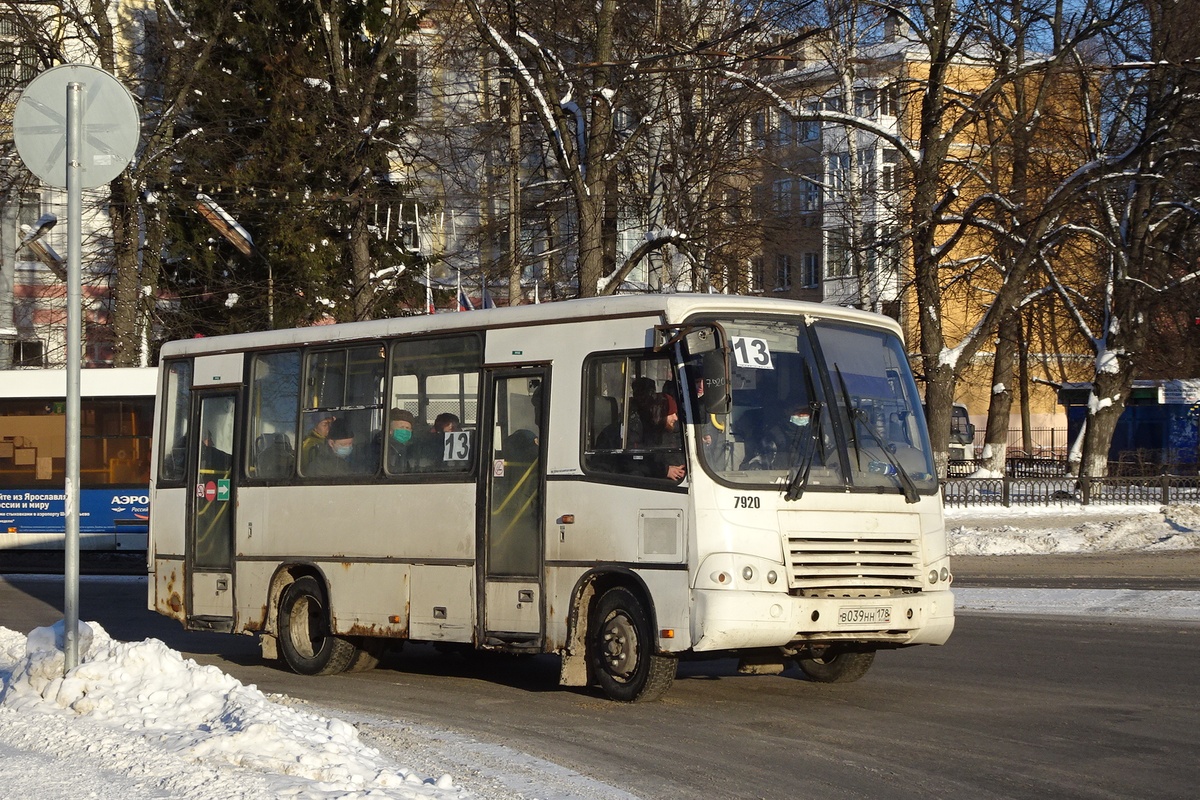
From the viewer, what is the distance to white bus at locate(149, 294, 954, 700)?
33.6 ft

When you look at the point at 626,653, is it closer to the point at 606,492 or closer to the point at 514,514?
the point at 606,492

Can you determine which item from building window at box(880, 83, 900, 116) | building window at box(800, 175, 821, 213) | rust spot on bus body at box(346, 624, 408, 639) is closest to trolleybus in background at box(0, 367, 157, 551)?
building window at box(800, 175, 821, 213)

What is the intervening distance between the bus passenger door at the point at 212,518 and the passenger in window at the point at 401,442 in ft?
7.43

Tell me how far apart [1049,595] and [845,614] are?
942 cm

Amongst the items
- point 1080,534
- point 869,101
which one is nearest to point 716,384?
point 1080,534

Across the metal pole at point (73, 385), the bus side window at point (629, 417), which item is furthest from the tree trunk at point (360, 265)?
the metal pole at point (73, 385)

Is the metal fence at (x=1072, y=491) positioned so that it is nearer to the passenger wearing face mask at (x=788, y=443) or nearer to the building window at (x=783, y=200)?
the building window at (x=783, y=200)

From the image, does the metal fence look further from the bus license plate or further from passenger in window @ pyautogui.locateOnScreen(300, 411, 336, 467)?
the bus license plate

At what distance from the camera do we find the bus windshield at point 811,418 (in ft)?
34.0

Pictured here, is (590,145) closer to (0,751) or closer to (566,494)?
(566,494)

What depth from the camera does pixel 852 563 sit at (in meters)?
10.5

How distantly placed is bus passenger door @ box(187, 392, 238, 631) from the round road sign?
17.3ft

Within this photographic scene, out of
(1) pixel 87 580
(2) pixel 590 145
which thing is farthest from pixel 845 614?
(1) pixel 87 580

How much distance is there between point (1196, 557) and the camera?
83.4ft
